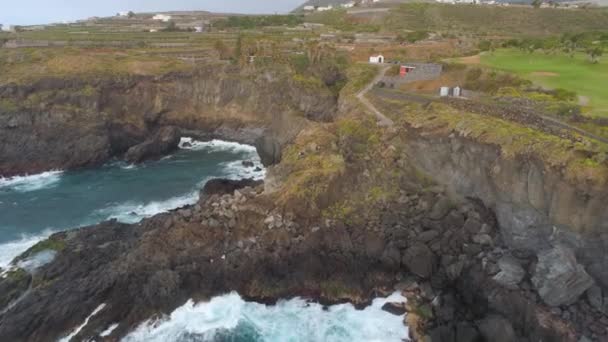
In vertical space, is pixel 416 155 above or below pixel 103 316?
above

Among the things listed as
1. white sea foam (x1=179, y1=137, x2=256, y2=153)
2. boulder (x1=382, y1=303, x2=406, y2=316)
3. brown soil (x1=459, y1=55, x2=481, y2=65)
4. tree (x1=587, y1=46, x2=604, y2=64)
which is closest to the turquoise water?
white sea foam (x1=179, y1=137, x2=256, y2=153)

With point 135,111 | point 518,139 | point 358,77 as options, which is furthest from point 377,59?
point 518,139

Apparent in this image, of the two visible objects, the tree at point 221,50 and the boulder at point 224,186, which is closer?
the boulder at point 224,186

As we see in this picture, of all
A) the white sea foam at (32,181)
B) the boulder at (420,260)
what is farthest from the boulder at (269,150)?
the boulder at (420,260)

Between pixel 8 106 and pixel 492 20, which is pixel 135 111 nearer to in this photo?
pixel 8 106

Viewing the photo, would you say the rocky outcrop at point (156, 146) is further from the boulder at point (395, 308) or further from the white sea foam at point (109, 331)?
the boulder at point (395, 308)

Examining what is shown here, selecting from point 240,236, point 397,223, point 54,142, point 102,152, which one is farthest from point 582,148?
point 54,142

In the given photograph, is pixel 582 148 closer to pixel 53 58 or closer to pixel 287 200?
pixel 287 200
